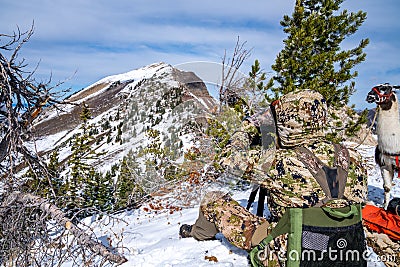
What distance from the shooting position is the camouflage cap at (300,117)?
2.68m

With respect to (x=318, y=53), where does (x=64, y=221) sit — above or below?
below

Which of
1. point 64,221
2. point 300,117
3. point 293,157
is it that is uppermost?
point 300,117

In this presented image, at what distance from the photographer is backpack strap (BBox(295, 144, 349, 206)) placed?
8.82ft

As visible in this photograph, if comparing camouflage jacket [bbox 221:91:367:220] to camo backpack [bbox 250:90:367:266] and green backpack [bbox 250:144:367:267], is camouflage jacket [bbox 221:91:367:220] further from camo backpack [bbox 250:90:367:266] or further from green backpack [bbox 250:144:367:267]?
green backpack [bbox 250:144:367:267]

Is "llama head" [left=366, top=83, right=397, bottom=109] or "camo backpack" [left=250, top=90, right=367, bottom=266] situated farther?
"llama head" [left=366, top=83, right=397, bottom=109]

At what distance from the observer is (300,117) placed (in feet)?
8.80

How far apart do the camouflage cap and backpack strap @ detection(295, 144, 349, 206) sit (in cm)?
12

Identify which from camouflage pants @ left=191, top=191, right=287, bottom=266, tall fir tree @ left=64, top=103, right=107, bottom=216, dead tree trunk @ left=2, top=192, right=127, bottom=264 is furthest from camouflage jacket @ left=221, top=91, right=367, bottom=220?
tall fir tree @ left=64, top=103, right=107, bottom=216

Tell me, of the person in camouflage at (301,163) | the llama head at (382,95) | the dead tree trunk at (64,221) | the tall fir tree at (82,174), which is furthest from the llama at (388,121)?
the tall fir tree at (82,174)

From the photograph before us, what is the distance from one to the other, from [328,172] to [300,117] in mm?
517

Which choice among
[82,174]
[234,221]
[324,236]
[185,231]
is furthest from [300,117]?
[82,174]

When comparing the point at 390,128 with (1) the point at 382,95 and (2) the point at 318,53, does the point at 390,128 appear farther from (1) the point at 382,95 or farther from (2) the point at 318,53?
(2) the point at 318,53

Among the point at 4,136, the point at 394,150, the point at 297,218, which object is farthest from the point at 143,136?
the point at 394,150

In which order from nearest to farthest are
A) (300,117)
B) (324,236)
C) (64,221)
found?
(324,236) → (300,117) → (64,221)
